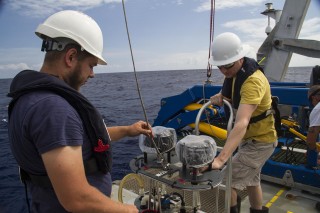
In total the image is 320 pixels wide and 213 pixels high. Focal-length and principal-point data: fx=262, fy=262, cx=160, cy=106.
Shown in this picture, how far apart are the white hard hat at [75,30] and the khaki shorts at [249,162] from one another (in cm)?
215

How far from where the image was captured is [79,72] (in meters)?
1.56

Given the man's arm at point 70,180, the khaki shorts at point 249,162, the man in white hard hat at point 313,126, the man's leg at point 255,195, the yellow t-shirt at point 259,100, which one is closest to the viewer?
the man's arm at point 70,180

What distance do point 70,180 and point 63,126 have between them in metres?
0.26

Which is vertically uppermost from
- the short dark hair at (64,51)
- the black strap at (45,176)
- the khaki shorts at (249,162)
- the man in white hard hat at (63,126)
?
the short dark hair at (64,51)

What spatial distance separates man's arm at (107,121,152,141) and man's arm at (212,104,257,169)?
683mm

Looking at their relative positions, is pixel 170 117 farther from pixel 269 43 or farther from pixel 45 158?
pixel 45 158

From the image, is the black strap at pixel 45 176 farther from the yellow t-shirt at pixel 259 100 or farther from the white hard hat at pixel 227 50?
the white hard hat at pixel 227 50

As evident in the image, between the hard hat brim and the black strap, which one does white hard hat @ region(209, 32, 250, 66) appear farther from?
the black strap

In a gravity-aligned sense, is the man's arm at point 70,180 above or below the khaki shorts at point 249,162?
above

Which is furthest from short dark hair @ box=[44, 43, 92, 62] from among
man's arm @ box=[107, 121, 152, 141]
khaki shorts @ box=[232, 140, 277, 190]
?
khaki shorts @ box=[232, 140, 277, 190]

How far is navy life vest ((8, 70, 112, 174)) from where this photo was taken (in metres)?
1.38

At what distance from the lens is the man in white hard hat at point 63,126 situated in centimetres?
124

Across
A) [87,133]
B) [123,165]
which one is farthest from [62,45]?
[123,165]

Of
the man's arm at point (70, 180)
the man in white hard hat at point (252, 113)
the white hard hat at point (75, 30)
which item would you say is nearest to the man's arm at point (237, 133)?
the man in white hard hat at point (252, 113)
